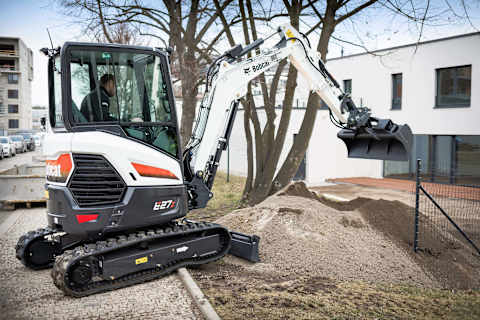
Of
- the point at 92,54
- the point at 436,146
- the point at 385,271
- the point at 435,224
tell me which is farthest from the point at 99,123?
the point at 436,146

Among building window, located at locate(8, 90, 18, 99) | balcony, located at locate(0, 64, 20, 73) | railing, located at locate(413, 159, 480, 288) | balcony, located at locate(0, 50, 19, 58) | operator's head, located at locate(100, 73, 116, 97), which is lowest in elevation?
railing, located at locate(413, 159, 480, 288)

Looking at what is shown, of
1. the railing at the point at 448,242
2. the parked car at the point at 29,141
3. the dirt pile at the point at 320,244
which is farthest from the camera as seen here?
the parked car at the point at 29,141

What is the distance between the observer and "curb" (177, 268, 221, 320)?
4462mm

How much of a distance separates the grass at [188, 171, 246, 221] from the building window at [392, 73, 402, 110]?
761cm

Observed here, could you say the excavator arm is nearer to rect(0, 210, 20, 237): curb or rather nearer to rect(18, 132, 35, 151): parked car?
rect(0, 210, 20, 237): curb

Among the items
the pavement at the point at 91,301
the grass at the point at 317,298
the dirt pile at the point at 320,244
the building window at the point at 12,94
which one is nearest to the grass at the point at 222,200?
the dirt pile at the point at 320,244

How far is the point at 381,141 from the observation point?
7.46 m

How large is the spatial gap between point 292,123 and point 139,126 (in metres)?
13.1

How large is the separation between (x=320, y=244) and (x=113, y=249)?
12.3ft

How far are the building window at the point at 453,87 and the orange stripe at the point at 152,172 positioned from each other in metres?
14.9

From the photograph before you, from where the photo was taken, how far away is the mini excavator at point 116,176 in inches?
203

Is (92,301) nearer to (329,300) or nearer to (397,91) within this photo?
(329,300)

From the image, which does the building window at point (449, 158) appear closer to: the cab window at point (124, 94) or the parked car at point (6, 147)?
the cab window at point (124, 94)

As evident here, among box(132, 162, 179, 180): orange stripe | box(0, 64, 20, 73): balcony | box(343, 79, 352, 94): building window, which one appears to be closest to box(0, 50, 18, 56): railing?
box(0, 64, 20, 73): balcony
